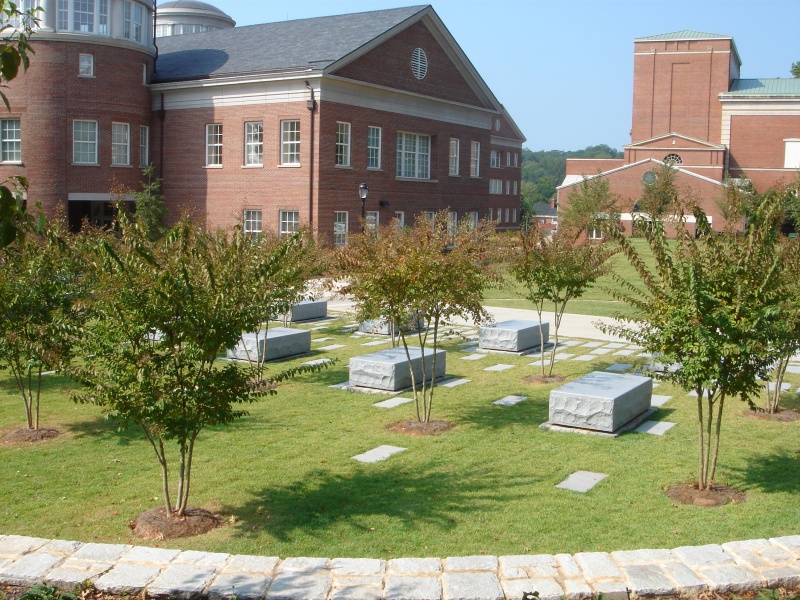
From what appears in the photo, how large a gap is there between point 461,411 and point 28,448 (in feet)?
18.5

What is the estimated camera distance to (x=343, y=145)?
3341 centimetres

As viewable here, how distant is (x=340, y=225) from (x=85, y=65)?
11602 mm

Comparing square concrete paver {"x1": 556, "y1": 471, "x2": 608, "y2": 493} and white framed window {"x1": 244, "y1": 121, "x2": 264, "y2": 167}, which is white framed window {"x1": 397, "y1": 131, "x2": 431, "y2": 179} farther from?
square concrete paver {"x1": 556, "y1": 471, "x2": 608, "y2": 493}

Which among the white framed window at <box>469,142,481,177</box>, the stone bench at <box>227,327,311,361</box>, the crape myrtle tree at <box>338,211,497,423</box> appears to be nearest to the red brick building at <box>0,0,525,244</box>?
the white framed window at <box>469,142,481,177</box>

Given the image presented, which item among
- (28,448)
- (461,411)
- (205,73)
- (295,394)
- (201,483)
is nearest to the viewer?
(201,483)

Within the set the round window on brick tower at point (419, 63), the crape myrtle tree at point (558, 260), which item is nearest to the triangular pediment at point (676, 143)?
the round window on brick tower at point (419, 63)

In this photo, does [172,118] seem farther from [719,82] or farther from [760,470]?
[719,82]

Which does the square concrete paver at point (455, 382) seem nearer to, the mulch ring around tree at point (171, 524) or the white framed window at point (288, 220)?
the mulch ring around tree at point (171, 524)

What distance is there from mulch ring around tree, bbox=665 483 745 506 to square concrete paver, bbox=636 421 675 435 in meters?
2.39

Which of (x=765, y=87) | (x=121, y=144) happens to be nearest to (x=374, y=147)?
(x=121, y=144)

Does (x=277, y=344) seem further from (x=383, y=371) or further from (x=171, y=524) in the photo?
(x=171, y=524)

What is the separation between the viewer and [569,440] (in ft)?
34.3

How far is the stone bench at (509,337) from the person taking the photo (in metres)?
17.1

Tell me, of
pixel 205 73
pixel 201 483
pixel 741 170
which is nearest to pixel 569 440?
pixel 201 483
